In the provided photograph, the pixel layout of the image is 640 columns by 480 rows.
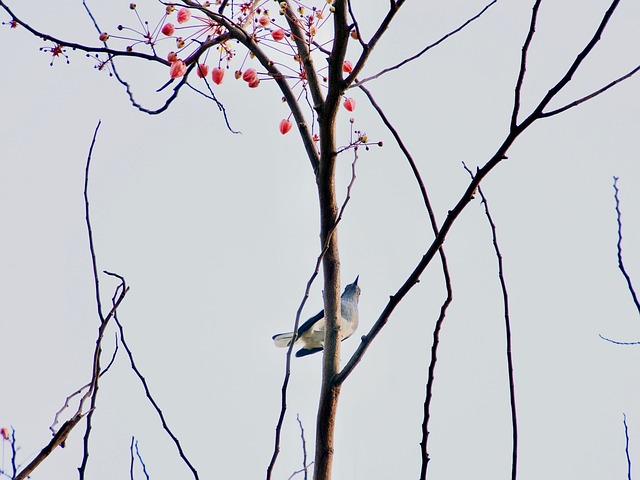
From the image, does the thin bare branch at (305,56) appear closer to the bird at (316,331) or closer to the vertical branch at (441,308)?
the vertical branch at (441,308)

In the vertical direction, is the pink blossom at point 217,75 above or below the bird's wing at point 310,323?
above

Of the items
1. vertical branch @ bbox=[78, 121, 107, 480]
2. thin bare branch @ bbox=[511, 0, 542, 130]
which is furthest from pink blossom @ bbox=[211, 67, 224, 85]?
thin bare branch @ bbox=[511, 0, 542, 130]

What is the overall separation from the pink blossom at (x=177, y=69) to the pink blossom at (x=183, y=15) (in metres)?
0.15

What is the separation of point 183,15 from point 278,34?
0.34 meters

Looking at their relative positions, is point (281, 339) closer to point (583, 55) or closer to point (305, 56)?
point (305, 56)

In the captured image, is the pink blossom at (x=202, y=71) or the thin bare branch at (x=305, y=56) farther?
the pink blossom at (x=202, y=71)

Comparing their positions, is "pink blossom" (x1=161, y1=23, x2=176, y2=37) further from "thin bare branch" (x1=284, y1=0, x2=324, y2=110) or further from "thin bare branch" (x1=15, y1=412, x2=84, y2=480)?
"thin bare branch" (x1=15, y1=412, x2=84, y2=480)

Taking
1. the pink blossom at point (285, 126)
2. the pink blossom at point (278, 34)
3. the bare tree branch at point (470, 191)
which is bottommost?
the bare tree branch at point (470, 191)

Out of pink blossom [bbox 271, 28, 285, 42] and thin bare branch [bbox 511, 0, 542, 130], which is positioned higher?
pink blossom [bbox 271, 28, 285, 42]

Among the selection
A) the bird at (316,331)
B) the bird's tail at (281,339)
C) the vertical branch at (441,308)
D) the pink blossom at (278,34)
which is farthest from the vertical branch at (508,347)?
the bird's tail at (281,339)

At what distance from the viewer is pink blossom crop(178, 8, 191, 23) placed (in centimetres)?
261

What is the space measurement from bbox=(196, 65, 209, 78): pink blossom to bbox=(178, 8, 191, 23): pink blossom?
0.76 feet

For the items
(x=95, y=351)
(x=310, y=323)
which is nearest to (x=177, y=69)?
(x=95, y=351)

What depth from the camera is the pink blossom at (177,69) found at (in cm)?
260
